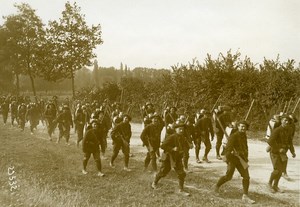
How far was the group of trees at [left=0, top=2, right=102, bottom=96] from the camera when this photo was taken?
106ft

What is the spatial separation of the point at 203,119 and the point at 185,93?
45.5ft

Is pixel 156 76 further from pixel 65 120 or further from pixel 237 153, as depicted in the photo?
pixel 237 153

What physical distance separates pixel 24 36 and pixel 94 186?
30071 millimetres

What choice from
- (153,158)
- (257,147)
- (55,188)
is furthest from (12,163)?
(257,147)

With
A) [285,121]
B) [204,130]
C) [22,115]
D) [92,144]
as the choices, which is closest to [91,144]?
[92,144]

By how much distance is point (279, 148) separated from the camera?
1009 centimetres

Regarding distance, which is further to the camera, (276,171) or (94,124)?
(94,124)

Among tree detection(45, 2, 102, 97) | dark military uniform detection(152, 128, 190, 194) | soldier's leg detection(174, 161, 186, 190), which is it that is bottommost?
soldier's leg detection(174, 161, 186, 190)

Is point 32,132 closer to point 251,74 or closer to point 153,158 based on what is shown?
point 153,158

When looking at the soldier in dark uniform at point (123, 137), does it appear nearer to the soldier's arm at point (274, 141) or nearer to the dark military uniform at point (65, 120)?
the soldier's arm at point (274, 141)

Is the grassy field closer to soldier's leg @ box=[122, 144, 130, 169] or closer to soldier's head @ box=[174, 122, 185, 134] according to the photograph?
soldier's leg @ box=[122, 144, 130, 169]

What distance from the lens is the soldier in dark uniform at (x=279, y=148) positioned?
32.2ft

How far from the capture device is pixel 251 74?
2398 centimetres

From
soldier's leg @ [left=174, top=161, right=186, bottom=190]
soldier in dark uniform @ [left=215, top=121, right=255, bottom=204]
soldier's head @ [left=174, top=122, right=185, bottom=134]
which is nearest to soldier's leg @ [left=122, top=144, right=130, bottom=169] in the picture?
soldier's head @ [left=174, top=122, right=185, bottom=134]
